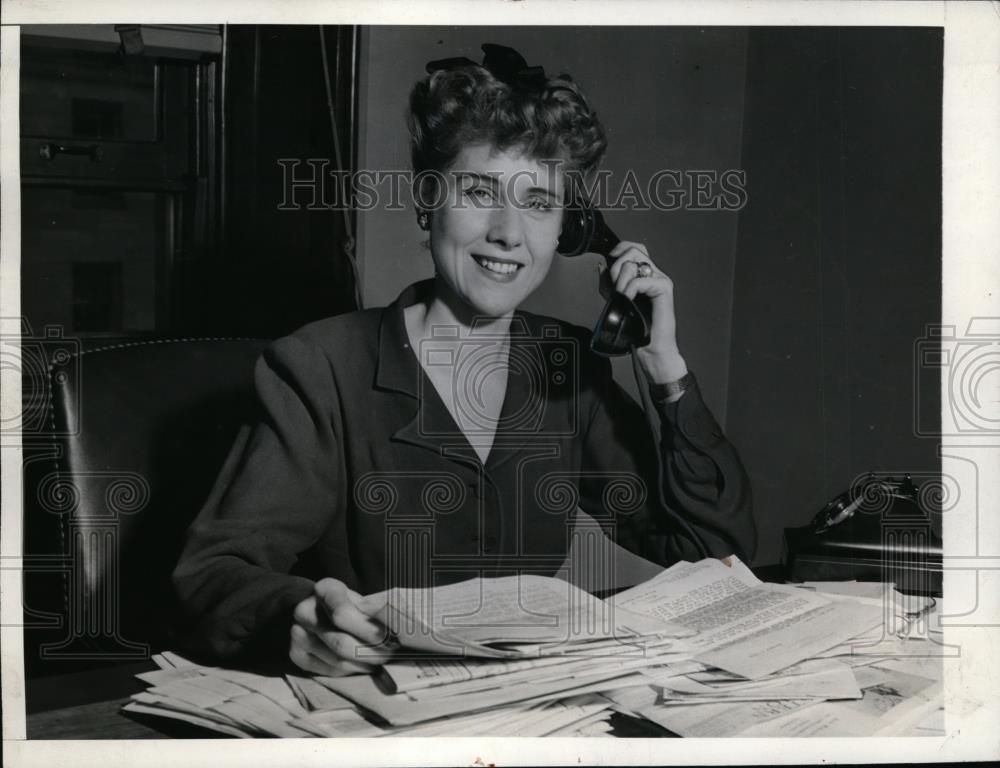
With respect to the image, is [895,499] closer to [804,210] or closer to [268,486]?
[804,210]

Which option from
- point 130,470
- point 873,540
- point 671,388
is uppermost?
point 671,388

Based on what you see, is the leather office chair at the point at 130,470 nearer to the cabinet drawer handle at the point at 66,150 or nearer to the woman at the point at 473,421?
the woman at the point at 473,421

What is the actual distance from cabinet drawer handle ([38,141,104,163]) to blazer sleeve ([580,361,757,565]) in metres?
0.77

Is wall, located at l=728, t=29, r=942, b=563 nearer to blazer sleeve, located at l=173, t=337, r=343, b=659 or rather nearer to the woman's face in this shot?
the woman's face

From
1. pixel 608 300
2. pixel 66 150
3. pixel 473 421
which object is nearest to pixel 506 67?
pixel 608 300

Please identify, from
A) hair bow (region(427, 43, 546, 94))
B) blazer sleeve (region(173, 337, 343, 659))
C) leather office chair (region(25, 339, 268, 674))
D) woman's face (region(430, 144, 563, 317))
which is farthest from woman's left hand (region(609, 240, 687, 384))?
leather office chair (region(25, 339, 268, 674))

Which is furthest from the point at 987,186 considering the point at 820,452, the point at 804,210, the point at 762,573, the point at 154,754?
the point at 154,754

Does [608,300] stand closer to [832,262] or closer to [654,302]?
[654,302]

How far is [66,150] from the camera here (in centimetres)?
141

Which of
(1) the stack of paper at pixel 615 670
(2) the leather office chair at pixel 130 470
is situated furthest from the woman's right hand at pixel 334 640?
(2) the leather office chair at pixel 130 470

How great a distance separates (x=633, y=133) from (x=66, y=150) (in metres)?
0.79

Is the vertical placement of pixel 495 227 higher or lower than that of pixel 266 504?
higher

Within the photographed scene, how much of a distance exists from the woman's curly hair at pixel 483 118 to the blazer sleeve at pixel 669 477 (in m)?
0.32

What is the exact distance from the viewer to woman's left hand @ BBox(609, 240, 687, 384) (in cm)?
146
